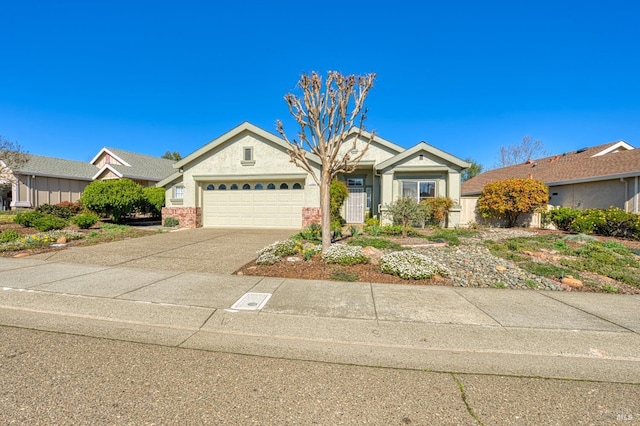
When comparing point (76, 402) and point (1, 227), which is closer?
point (76, 402)

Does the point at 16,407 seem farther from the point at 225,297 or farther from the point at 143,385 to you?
the point at 225,297

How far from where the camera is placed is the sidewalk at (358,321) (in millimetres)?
3309

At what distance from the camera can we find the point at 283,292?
17.7ft

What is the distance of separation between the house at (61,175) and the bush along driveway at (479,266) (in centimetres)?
2143

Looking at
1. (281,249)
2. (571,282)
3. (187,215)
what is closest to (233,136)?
(187,215)

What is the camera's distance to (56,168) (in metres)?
24.5

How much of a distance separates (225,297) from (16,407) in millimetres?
2843

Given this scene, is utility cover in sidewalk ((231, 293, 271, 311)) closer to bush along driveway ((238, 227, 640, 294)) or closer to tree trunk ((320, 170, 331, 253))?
bush along driveway ((238, 227, 640, 294))

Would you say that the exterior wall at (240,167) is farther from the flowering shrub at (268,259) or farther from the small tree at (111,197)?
the flowering shrub at (268,259)

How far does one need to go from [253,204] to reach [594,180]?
17.4 metres

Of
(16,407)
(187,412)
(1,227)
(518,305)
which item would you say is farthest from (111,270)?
(1,227)

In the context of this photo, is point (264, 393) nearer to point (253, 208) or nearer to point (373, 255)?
point (373, 255)

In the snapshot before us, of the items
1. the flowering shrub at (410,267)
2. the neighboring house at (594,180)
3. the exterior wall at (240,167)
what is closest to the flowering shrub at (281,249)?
the flowering shrub at (410,267)

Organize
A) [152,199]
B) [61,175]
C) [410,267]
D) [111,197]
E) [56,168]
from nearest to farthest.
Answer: [410,267], [111,197], [152,199], [61,175], [56,168]
